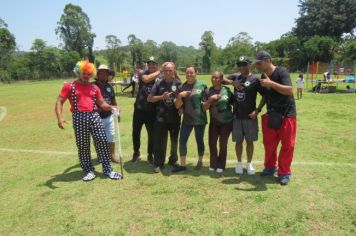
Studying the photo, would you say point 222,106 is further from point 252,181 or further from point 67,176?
point 67,176

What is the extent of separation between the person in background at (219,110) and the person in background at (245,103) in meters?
0.12

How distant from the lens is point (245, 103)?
5.59 meters

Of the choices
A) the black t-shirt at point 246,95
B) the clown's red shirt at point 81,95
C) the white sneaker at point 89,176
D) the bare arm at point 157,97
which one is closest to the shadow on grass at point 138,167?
the white sneaker at point 89,176

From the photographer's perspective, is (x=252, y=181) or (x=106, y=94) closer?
(x=252, y=181)

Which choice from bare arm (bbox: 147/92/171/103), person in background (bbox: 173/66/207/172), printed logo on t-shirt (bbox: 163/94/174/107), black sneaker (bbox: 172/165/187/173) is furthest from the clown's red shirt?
black sneaker (bbox: 172/165/187/173)

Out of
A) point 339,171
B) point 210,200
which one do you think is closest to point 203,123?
point 210,200

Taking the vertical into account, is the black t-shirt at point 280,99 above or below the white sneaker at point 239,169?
above

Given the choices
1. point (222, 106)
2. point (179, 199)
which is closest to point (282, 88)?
point (222, 106)

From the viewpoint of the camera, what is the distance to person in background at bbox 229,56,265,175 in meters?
5.50

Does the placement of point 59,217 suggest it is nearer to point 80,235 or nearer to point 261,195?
point 80,235

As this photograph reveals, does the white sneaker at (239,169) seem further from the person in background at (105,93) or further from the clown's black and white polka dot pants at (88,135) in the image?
the person in background at (105,93)

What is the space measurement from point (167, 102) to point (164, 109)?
0.15m

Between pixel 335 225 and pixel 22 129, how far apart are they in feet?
32.4

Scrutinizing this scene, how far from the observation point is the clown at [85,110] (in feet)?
18.0
